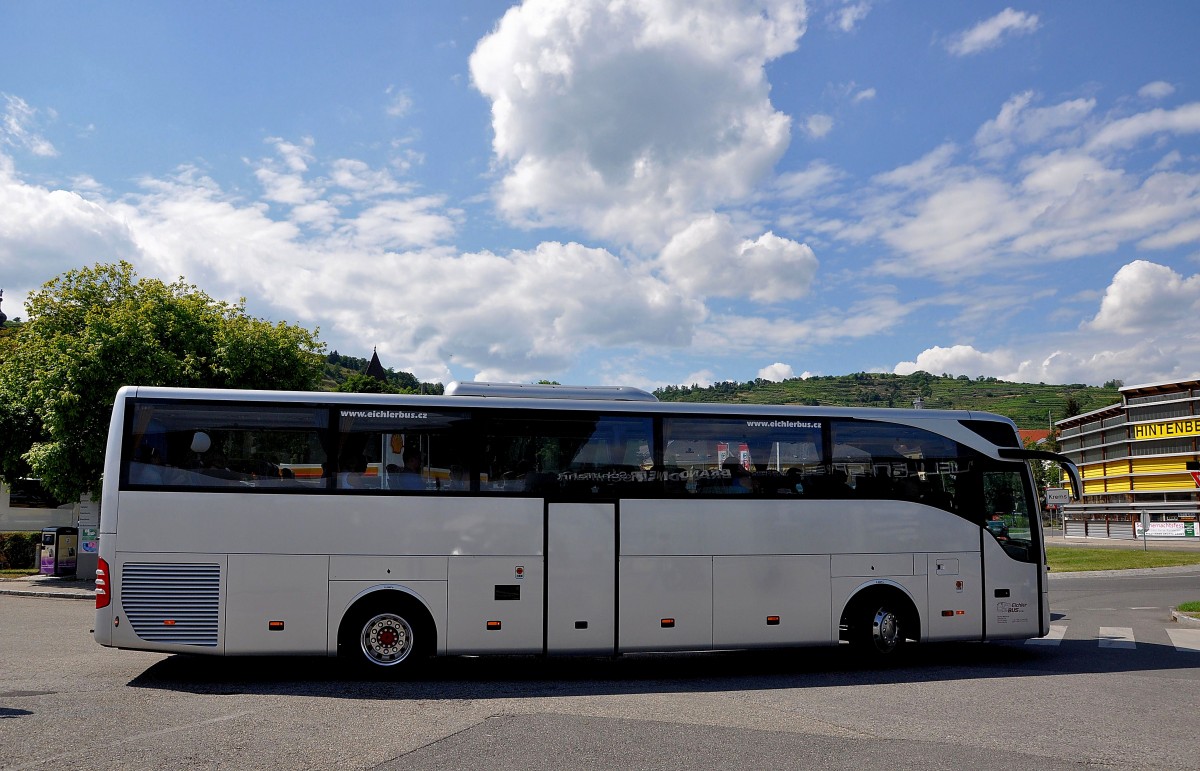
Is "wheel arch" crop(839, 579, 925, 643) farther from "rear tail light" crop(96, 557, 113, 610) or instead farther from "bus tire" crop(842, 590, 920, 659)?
"rear tail light" crop(96, 557, 113, 610)

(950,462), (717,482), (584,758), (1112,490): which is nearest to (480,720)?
(584,758)

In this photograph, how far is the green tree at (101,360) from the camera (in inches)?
918

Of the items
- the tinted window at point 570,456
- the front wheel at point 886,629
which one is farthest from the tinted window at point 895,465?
the tinted window at point 570,456

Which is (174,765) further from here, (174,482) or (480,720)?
(174,482)

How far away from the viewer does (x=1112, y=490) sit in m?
84.8

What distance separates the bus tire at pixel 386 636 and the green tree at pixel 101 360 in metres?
16.6

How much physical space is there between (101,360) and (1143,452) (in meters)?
88.5

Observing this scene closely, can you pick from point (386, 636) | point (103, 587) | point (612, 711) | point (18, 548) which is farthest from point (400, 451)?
point (18, 548)

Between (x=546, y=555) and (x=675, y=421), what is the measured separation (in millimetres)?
2337

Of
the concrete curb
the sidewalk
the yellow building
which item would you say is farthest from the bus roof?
the yellow building

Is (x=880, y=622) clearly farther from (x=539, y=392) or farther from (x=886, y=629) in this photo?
(x=539, y=392)

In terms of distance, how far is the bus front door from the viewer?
10.4 metres

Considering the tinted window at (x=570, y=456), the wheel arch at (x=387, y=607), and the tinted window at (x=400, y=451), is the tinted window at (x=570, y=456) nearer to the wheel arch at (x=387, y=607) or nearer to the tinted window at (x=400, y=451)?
the tinted window at (x=400, y=451)

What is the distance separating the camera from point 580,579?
34.2 feet
